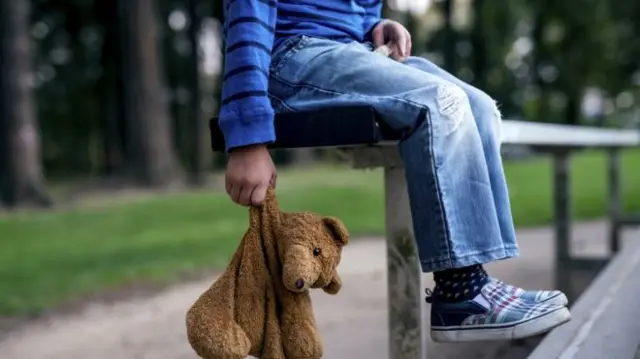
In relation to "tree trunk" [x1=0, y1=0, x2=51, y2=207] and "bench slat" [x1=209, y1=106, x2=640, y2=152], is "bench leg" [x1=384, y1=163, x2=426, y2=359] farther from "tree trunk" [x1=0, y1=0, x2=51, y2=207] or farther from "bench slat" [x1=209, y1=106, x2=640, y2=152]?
"tree trunk" [x1=0, y1=0, x2=51, y2=207]

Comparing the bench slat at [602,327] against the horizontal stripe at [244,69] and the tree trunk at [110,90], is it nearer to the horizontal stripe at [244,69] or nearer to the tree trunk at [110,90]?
the horizontal stripe at [244,69]

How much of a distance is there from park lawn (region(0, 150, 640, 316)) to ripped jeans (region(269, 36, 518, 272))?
3218 mm

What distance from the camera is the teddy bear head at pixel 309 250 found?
1.58 metres

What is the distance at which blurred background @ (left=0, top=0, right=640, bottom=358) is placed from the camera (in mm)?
6742

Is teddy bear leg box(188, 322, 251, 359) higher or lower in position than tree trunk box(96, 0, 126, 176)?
lower

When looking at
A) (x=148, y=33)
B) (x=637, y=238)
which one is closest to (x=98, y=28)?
(x=148, y=33)

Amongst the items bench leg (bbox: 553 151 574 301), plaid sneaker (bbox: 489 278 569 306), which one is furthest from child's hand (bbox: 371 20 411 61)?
bench leg (bbox: 553 151 574 301)

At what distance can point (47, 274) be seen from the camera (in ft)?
19.6

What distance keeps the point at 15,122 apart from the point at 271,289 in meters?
10.1

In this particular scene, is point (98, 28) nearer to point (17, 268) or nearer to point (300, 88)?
point (17, 268)

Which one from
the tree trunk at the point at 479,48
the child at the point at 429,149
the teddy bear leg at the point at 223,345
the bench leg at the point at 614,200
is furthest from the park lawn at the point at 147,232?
the tree trunk at the point at 479,48

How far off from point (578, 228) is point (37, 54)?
19.9m

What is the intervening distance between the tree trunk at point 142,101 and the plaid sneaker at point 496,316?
12272mm

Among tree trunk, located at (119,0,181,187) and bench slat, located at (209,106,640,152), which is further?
tree trunk, located at (119,0,181,187)
